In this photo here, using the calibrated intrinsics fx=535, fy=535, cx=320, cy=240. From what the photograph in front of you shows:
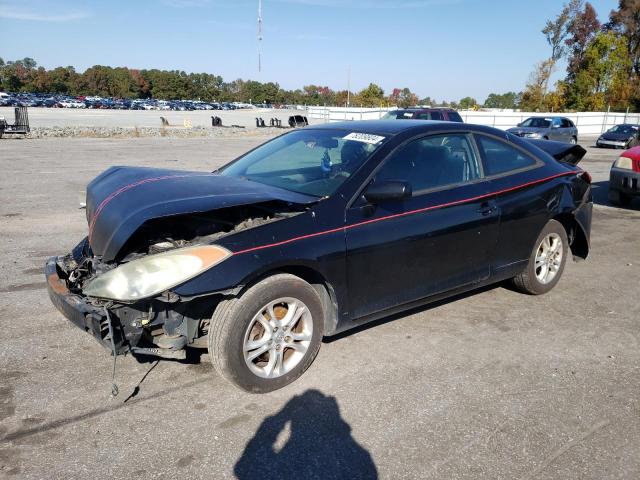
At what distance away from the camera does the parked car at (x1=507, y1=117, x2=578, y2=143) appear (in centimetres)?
2623

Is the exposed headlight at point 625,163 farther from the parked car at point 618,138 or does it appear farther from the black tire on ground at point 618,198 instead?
the parked car at point 618,138

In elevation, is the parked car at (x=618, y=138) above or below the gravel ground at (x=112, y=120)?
→ below

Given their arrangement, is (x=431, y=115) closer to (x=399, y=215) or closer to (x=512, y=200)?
(x=512, y=200)

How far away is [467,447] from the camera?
2.84 metres

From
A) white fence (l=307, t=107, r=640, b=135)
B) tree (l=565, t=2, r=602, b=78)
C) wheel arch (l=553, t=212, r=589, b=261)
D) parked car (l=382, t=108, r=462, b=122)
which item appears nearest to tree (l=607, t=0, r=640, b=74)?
tree (l=565, t=2, r=602, b=78)

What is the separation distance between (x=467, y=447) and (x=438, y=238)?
1.58 m

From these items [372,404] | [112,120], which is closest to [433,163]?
[372,404]

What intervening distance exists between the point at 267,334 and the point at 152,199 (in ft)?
3.59

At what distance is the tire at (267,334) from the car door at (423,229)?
1.20 ft

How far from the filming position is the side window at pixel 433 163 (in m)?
3.88

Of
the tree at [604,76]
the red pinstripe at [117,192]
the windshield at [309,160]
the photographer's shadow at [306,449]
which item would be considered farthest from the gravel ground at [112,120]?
the photographer's shadow at [306,449]

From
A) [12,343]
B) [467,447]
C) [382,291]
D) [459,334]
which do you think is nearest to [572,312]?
[459,334]

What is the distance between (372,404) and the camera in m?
3.23

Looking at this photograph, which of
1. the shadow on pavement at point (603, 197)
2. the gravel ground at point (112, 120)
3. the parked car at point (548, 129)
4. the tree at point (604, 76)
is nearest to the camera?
the shadow on pavement at point (603, 197)
